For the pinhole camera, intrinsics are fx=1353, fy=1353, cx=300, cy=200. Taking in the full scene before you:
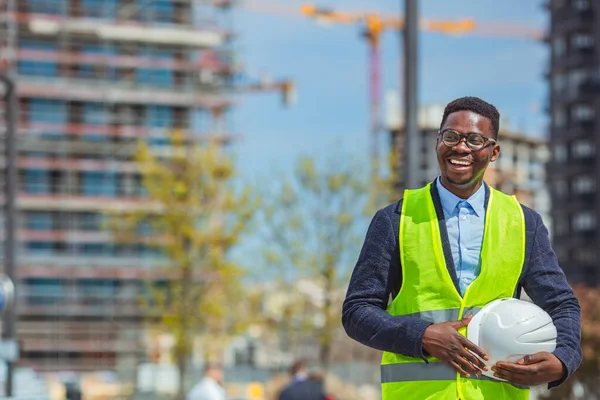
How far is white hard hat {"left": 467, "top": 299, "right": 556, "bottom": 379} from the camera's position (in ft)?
11.1

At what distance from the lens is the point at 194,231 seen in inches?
1665

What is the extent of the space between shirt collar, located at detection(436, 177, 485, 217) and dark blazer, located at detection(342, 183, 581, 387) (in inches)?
0.6

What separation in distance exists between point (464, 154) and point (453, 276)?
0.32 metres

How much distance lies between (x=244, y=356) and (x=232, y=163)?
22.1 m

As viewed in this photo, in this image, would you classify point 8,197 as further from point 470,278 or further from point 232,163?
point 232,163

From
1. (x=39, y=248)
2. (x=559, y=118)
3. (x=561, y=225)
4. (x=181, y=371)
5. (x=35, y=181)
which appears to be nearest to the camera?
(x=181, y=371)

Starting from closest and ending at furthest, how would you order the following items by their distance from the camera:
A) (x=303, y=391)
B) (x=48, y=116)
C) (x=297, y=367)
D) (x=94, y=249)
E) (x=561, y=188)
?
(x=303, y=391)
(x=297, y=367)
(x=94, y=249)
(x=48, y=116)
(x=561, y=188)

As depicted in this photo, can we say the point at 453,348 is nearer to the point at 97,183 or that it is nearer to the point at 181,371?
the point at 181,371

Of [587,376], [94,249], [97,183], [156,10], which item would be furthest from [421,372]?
[156,10]

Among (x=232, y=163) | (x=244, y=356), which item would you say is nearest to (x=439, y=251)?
(x=232, y=163)

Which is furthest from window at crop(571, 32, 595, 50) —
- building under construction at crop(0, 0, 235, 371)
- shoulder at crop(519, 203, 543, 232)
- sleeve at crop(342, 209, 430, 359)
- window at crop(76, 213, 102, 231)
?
sleeve at crop(342, 209, 430, 359)

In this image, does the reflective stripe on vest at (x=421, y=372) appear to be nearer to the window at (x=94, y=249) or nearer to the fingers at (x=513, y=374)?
the fingers at (x=513, y=374)

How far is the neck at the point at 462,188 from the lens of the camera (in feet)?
11.9

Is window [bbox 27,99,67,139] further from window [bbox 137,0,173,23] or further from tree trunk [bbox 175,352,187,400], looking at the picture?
tree trunk [bbox 175,352,187,400]
